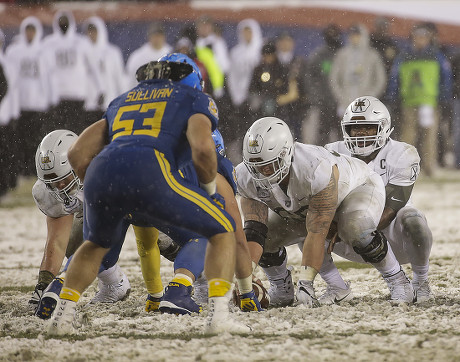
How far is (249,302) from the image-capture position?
4.93 m

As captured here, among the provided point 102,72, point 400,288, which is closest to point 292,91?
point 102,72

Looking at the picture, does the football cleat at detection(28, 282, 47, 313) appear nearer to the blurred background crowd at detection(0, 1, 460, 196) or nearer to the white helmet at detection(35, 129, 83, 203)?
the white helmet at detection(35, 129, 83, 203)

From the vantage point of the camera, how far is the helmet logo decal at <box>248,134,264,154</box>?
5.01m

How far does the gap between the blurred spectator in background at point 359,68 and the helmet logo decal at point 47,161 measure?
313 inches

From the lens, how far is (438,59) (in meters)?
13.3

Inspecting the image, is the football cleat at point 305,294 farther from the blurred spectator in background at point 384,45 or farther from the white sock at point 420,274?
the blurred spectator in background at point 384,45

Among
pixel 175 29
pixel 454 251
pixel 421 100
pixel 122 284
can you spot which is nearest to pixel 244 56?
pixel 175 29

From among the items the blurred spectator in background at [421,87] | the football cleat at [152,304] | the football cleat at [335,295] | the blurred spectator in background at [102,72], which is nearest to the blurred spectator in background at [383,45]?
the blurred spectator in background at [421,87]

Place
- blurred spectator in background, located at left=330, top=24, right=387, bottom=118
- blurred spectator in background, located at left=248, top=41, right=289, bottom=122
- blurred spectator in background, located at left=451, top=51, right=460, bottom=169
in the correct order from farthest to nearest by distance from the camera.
→ blurred spectator in background, located at left=451, top=51, right=460, bottom=169
blurred spectator in background, located at left=330, top=24, right=387, bottom=118
blurred spectator in background, located at left=248, top=41, right=289, bottom=122

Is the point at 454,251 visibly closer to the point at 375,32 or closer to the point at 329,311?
the point at 329,311

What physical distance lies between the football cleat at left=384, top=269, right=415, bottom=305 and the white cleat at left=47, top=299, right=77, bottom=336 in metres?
2.00

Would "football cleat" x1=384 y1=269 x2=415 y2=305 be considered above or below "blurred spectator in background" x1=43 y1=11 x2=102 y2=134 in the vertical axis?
below

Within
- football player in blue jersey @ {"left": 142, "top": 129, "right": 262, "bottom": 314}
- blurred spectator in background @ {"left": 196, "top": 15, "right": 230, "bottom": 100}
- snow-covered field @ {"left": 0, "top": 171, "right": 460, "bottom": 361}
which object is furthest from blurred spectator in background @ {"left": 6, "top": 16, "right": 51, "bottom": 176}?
football player in blue jersey @ {"left": 142, "top": 129, "right": 262, "bottom": 314}

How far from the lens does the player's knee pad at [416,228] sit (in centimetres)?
545
